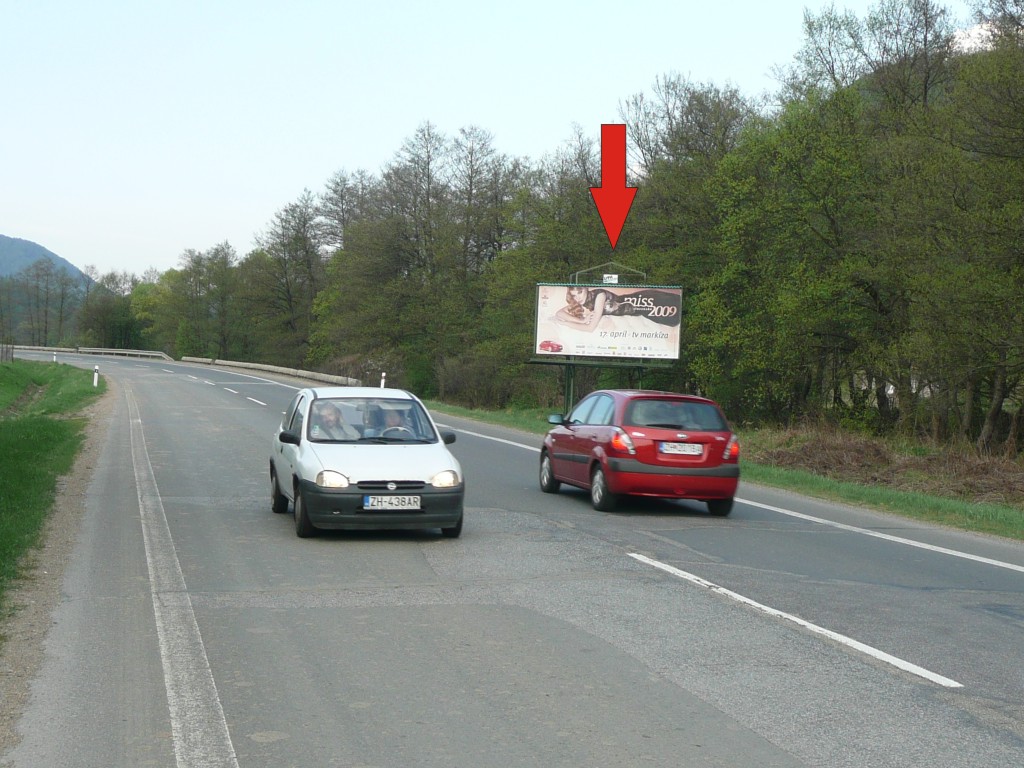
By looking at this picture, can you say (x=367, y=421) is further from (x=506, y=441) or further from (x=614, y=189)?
(x=614, y=189)

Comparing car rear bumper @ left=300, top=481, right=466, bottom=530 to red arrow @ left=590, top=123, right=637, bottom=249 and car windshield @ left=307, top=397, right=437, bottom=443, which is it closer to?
car windshield @ left=307, top=397, right=437, bottom=443

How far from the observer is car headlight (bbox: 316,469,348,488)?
10.5 meters

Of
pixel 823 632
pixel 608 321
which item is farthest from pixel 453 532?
pixel 608 321

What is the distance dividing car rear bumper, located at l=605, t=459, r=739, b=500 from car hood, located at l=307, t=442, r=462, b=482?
282 centimetres

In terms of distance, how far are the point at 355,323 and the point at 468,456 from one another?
4684cm

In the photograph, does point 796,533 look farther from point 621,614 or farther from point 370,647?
point 370,647

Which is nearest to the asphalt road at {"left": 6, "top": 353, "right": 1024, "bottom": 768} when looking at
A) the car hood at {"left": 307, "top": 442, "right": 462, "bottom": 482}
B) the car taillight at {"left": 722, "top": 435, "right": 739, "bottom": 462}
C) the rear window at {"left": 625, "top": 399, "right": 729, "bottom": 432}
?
the car hood at {"left": 307, "top": 442, "right": 462, "bottom": 482}

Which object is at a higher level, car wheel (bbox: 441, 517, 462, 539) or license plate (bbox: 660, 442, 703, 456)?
license plate (bbox: 660, 442, 703, 456)

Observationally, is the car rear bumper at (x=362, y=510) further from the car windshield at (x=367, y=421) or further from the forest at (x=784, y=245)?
the forest at (x=784, y=245)

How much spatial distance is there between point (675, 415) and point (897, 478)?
706cm

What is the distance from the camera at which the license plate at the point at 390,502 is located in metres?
10.5

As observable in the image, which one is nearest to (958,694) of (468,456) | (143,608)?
(143,608)

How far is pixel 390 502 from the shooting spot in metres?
10.6

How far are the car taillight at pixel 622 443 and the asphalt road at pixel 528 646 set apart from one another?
1.05 metres
